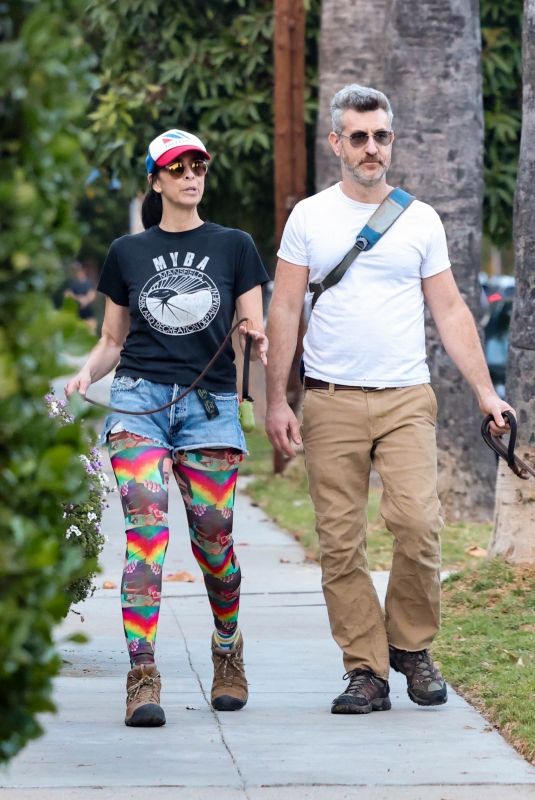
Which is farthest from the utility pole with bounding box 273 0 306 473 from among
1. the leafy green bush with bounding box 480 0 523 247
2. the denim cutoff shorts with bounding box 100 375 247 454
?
the denim cutoff shorts with bounding box 100 375 247 454

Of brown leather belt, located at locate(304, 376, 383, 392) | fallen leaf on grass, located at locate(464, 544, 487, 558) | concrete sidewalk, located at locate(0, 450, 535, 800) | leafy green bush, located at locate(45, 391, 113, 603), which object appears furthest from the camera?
fallen leaf on grass, located at locate(464, 544, 487, 558)

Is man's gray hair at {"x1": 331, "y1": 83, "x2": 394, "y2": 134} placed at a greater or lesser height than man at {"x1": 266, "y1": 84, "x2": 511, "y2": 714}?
greater

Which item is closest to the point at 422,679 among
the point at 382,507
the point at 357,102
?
the point at 382,507

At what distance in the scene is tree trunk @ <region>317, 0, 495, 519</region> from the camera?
11117 millimetres

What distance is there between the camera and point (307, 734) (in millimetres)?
5605

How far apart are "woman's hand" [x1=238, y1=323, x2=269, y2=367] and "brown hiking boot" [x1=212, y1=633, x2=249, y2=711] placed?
39.2 inches

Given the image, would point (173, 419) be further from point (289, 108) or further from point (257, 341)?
point (289, 108)

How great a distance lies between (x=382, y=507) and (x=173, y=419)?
82cm

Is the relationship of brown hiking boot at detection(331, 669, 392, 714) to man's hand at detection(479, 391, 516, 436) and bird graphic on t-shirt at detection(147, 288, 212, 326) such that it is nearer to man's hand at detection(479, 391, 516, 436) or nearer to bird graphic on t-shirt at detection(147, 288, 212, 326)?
man's hand at detection(479, 391, 516, 436)

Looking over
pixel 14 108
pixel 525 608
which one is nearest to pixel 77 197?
pixel 14 108

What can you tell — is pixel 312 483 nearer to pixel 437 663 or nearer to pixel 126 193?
pixel 437 663

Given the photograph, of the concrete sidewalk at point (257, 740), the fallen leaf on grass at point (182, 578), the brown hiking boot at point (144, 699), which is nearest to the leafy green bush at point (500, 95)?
the fallen leaf on grass at point (182, 578)

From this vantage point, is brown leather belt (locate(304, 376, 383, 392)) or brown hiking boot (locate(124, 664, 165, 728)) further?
brown leather belt (locate(304, 376, 383, 392))

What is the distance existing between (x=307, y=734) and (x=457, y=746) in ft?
1.64
